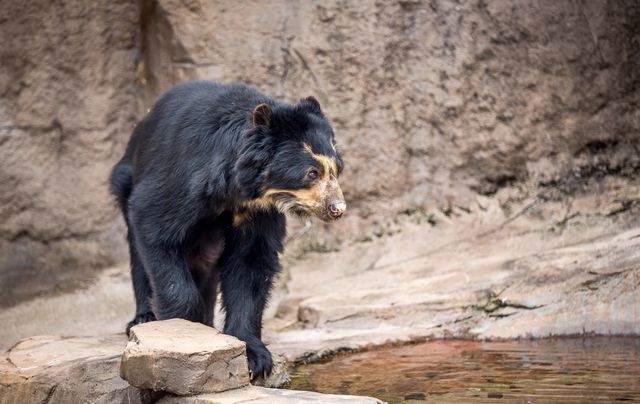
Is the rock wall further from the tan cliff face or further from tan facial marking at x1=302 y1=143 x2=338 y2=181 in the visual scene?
tan facial marking at x1=302 y1=143 x2=338 y2=181

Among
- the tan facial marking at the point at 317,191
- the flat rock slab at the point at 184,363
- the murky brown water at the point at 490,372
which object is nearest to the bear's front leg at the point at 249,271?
the tan facial marking at the point at 317,191

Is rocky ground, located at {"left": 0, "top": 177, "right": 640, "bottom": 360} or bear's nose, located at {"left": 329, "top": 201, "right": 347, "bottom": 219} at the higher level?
bear's nose, located at {"left": 329, "top": 201, "right": 347, "bottom": 219}

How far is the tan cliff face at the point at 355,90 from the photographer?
7625 mm

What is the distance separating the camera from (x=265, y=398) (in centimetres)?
401

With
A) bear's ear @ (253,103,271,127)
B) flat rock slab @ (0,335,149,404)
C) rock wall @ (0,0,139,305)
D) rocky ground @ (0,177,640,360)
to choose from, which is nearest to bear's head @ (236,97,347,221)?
bear's ear @ (253,103,271,127)

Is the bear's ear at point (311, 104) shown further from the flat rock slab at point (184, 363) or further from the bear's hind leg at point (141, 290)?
the bear's hind leg at point (141, 290)

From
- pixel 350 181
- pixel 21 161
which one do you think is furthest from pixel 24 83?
pixel 350 181

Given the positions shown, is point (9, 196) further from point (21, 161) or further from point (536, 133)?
point (536, 133)

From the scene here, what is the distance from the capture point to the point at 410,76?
8.06 metres

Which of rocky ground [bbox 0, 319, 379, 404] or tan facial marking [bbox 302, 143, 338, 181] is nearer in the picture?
rocky ground [bbox 0, 319, 379, 404]

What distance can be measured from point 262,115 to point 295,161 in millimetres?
271

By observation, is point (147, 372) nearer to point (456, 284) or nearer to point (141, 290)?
point (141, 290)

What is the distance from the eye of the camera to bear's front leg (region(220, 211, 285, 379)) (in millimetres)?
5207

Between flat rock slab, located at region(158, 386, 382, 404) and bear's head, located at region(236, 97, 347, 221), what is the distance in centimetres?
103
